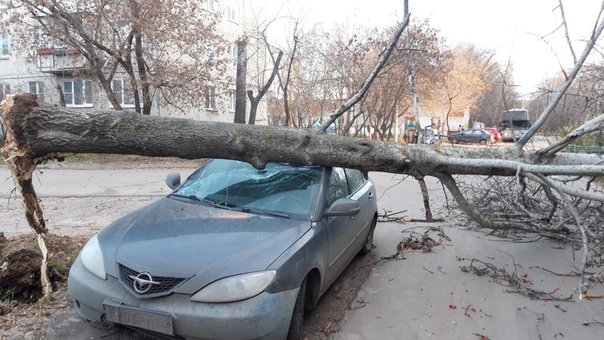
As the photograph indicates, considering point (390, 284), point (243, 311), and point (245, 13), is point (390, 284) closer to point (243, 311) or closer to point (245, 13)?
point (243, 311)

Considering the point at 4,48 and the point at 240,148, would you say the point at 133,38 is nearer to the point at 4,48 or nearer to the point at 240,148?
the point at 4,48

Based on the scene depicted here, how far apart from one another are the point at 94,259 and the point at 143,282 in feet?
2.08

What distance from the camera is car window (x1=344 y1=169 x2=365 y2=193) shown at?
4898 mm

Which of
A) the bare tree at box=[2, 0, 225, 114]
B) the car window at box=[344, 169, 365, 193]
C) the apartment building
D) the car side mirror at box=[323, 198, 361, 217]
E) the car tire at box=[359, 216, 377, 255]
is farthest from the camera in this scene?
the apartment building

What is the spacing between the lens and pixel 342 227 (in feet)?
13.2

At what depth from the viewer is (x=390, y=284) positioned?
4.43 meters

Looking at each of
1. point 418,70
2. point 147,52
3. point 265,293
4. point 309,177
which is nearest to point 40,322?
A: point 265,293

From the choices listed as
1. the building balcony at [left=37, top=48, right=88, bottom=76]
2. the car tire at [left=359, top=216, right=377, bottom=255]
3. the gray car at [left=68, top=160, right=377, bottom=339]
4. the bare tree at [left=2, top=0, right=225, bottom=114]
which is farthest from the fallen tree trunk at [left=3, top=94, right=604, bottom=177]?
the building balcony at [left=37, top=48, right=88, bottom=76]

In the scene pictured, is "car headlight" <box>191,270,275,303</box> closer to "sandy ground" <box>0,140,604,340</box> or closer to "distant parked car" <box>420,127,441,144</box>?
"sandy ground" <box>0,140,604,340</box>

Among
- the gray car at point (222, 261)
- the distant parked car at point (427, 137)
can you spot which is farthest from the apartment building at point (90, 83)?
the gray car at point (222, 261)

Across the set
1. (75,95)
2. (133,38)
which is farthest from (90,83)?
(75,95)

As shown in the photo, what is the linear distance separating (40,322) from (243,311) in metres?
1.88

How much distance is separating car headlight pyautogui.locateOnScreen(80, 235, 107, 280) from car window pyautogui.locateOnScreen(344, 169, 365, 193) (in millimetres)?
2691

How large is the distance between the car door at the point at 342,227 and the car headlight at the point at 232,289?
1067 mm
